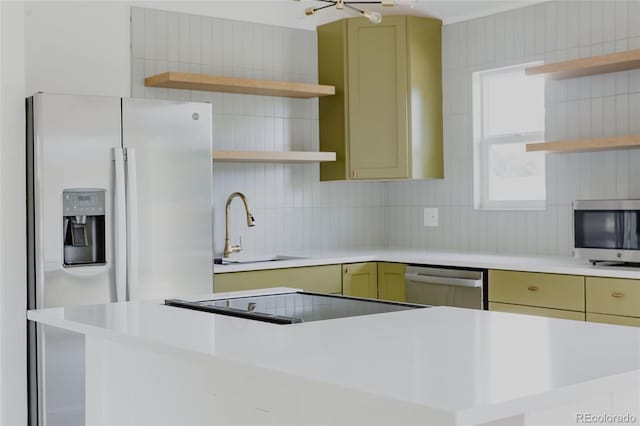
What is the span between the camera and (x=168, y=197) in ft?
12.2

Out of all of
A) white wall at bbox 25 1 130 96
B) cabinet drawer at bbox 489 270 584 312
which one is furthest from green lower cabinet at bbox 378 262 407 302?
white wall at bbox 25 1 130 96

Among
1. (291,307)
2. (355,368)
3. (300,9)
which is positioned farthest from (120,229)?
(355,368)

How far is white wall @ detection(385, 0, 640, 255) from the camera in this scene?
407cm

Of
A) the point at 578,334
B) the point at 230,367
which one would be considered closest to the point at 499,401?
the point at 230,367

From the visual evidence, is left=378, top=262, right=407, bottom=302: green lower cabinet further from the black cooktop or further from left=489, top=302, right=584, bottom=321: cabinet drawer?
the black cooktop

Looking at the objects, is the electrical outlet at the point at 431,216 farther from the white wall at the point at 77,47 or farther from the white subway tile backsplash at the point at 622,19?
the white wall at the point at 77,47

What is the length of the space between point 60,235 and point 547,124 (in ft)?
8.58

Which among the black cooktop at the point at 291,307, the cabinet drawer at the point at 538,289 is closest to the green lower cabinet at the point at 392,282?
the cabinet drawer at the point at 538,289

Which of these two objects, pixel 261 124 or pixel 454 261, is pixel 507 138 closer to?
pixel 454 261

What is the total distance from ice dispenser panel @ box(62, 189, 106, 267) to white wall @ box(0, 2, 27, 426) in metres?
0.19

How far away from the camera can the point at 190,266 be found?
3.79 metres

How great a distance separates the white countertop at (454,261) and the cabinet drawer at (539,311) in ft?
0.59

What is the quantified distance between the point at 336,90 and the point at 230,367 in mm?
3531

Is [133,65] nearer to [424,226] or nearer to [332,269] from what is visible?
[332,269]
